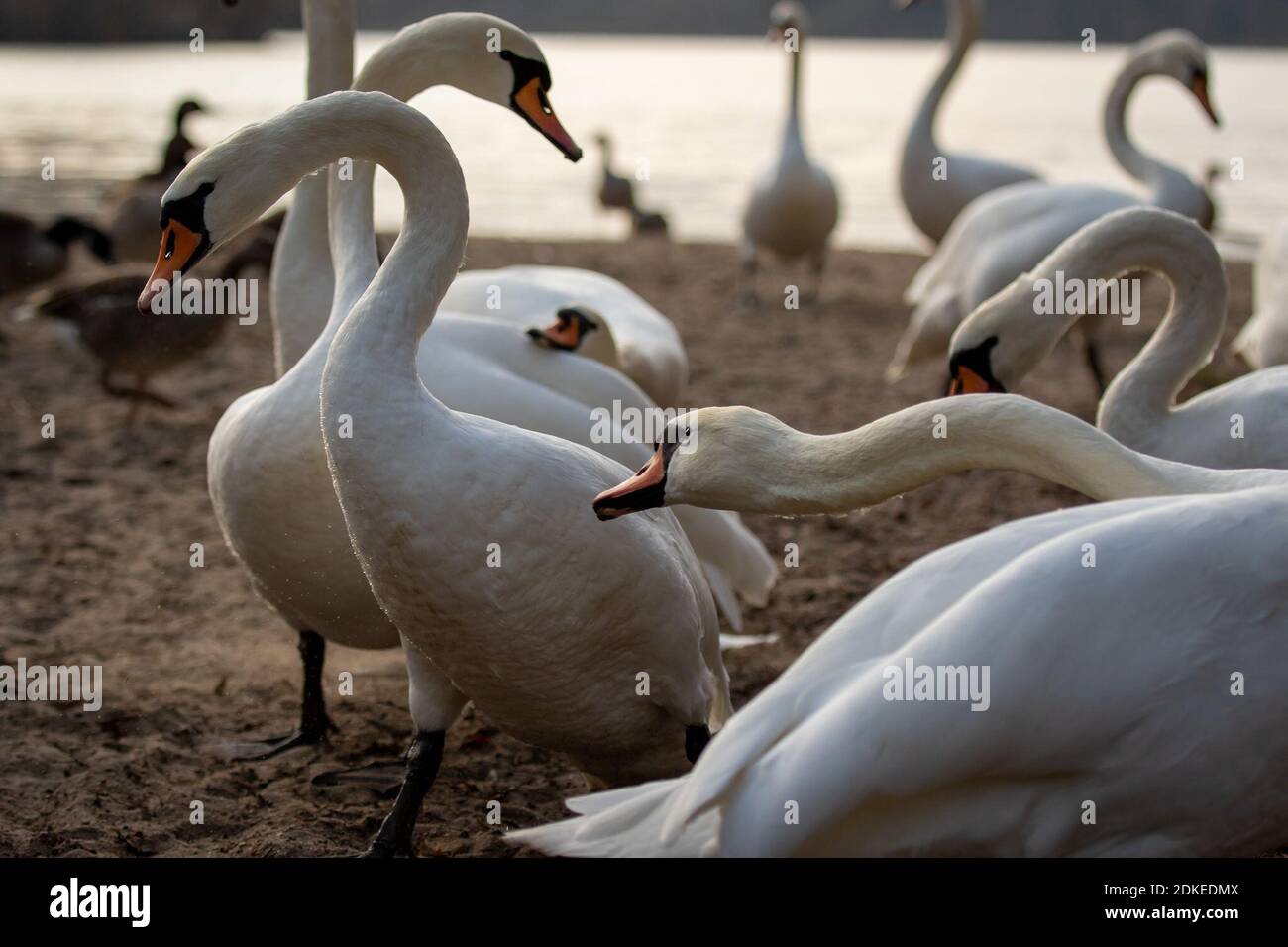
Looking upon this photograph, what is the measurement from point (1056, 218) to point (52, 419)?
465 centimetres

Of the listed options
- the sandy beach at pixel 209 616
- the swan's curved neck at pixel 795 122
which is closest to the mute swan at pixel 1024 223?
the sandy beach at pixel 209 616

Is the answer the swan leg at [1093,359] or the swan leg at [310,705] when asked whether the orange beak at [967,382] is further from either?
the swan leg at [1093,359]

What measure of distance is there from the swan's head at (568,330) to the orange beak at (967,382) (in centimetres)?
104

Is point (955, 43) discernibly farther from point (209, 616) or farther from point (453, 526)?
point (453, 526)

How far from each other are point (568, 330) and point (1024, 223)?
3.66 m

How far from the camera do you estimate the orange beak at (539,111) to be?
394 centimetres

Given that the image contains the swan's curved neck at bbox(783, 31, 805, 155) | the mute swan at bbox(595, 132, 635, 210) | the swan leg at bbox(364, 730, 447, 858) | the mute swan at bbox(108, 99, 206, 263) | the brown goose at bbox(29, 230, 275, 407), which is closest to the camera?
the swan leg at bbox(364, 730, 447, 858)

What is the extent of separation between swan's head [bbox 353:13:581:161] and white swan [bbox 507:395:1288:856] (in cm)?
170

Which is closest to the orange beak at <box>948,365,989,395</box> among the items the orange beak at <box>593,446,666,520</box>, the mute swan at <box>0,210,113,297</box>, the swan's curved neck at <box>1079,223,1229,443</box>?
the swan's curved neck at <box>1079,223,1229,443</box>

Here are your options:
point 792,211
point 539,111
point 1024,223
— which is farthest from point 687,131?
point 539,111

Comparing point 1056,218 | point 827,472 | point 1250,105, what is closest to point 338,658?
point 827,472

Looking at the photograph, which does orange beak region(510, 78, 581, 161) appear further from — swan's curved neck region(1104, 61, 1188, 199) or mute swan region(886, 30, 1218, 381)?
swan's curved neck region(1104, 61, 1188, 199)

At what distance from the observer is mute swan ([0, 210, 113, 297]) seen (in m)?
9.62

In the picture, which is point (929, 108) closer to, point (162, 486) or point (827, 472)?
point (162, 486)
